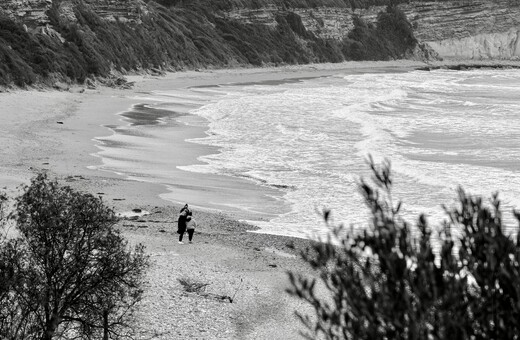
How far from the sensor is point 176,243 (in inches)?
665

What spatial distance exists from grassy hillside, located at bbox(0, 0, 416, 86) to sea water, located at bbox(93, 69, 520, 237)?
6.25 meters

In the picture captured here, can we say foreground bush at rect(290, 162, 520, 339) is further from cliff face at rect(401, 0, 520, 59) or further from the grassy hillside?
cliff face at rect(401, 0, 520, 59)

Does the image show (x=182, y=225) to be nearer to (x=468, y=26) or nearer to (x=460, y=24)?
(x=460, y=24)

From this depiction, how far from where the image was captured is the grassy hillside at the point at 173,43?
162 feet

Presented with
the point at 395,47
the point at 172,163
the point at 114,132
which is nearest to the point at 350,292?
the point at 172,163

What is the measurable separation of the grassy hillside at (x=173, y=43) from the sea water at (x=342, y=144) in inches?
246

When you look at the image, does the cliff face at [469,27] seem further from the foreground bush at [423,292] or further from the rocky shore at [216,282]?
the foreground bush at [423,292]

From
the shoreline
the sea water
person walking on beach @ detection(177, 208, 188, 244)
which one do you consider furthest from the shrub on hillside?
person walking on beach @ detection(177, 208, 188, 244)

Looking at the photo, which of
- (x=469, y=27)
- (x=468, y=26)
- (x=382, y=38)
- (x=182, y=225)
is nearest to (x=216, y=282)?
(x=182, y=225)

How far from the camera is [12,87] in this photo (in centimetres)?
4275

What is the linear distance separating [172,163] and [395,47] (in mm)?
99474

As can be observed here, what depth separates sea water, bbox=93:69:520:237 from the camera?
22.8m

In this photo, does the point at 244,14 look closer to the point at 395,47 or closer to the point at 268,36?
the point at 268,36

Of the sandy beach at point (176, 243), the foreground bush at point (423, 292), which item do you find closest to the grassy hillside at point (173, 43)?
the sandy beach at point (176, 243)
